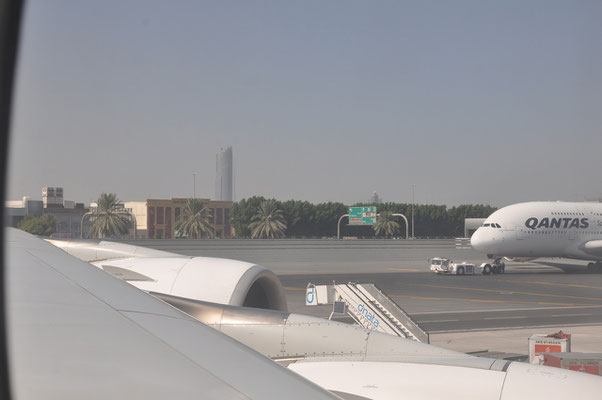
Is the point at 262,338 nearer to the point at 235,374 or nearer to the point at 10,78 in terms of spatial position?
the point at 235,374

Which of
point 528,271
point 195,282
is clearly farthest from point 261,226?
point 195,282

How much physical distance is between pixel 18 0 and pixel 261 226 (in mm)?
93750

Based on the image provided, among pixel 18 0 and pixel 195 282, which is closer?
pixel 18 0

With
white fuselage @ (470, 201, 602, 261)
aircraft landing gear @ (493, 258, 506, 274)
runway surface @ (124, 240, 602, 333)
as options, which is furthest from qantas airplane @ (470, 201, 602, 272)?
runway surface @ (124, 240, 602, 333)

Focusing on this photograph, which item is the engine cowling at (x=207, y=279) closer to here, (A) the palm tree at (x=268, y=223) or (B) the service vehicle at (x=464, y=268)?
(B) the service vehicle at (x=464, y=268)

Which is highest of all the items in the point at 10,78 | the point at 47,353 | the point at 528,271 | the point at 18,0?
the point at 18,0

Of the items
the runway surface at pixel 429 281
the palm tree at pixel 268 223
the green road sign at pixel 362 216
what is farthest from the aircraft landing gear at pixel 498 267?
the palm tree at pixel 268 223

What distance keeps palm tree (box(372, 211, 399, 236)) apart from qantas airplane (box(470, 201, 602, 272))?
5289 centimetres

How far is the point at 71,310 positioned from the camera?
2.62 metres

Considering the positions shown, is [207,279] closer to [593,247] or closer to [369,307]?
[369,307]

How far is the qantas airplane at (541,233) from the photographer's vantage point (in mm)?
48688

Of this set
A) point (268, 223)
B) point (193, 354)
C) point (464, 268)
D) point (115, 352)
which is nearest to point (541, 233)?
point (464, 268)

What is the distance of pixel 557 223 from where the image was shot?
161 ft

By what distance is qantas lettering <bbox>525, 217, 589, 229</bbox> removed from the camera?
4872cm
